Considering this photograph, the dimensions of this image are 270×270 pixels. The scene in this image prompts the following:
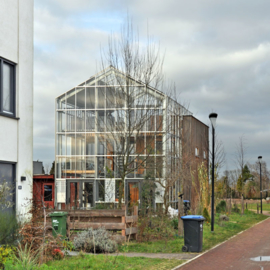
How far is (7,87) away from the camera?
13.6m

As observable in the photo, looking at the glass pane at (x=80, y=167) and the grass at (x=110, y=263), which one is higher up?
the glass pane at (x=80, y=167)

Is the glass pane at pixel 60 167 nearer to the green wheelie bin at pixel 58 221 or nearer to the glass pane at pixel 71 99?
the glass pane at pixel 71 99

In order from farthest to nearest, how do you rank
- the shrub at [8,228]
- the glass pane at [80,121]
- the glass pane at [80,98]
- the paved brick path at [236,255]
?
1. the glass pane at [80,98]
2. the glass pane at [80,121]
3. the paved brick path at [236,255]
4. the shrub at [8,228]

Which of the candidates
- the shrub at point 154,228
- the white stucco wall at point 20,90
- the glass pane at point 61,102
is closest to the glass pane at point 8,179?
the white stucco wall at point 20,90

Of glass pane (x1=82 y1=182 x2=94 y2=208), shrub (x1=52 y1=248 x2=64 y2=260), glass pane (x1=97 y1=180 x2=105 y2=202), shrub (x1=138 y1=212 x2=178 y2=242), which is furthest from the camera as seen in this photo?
glass pane (x1=82 y1=182 x2=94 y2=208)

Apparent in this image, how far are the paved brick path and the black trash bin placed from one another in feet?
1.43

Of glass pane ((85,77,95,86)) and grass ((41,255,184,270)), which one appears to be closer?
grass ((41,255,184,270))

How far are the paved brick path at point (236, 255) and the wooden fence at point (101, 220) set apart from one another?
121 inches

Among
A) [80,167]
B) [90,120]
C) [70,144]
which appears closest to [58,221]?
[80,167]

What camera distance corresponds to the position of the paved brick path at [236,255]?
11438 millimetres

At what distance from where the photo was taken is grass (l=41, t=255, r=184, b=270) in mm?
10375

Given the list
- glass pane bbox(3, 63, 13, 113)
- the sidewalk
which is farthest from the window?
the sidewalk

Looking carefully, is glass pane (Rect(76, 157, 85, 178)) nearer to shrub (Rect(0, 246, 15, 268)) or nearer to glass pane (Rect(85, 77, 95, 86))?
glass pane (Rect(85, 77, 95, 86))

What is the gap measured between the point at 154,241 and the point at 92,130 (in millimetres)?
20670
